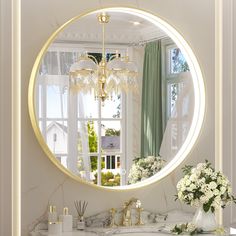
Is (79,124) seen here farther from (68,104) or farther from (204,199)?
(204,199)

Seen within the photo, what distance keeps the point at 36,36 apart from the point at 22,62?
166mm

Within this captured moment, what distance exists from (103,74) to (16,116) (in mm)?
549

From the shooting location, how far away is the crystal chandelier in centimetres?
310

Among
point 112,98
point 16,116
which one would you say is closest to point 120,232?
point 112,98

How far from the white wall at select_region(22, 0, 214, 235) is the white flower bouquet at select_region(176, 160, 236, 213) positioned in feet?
1.02

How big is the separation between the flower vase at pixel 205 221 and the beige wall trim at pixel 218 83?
1.41 ft

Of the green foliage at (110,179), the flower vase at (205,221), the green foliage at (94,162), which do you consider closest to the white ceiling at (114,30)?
the green foliage at (94,162)

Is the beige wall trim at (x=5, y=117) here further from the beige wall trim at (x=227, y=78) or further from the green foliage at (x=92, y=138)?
the beige wall trim at (x=227, y=78)

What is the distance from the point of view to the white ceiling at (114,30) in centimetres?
308

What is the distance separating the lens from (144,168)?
10.6 feet

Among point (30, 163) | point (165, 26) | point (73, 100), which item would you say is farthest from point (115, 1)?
point (30, 163)

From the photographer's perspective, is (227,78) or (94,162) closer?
(94,162)

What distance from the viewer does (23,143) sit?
299 centimetres

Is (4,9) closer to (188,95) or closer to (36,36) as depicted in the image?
(36,36)
